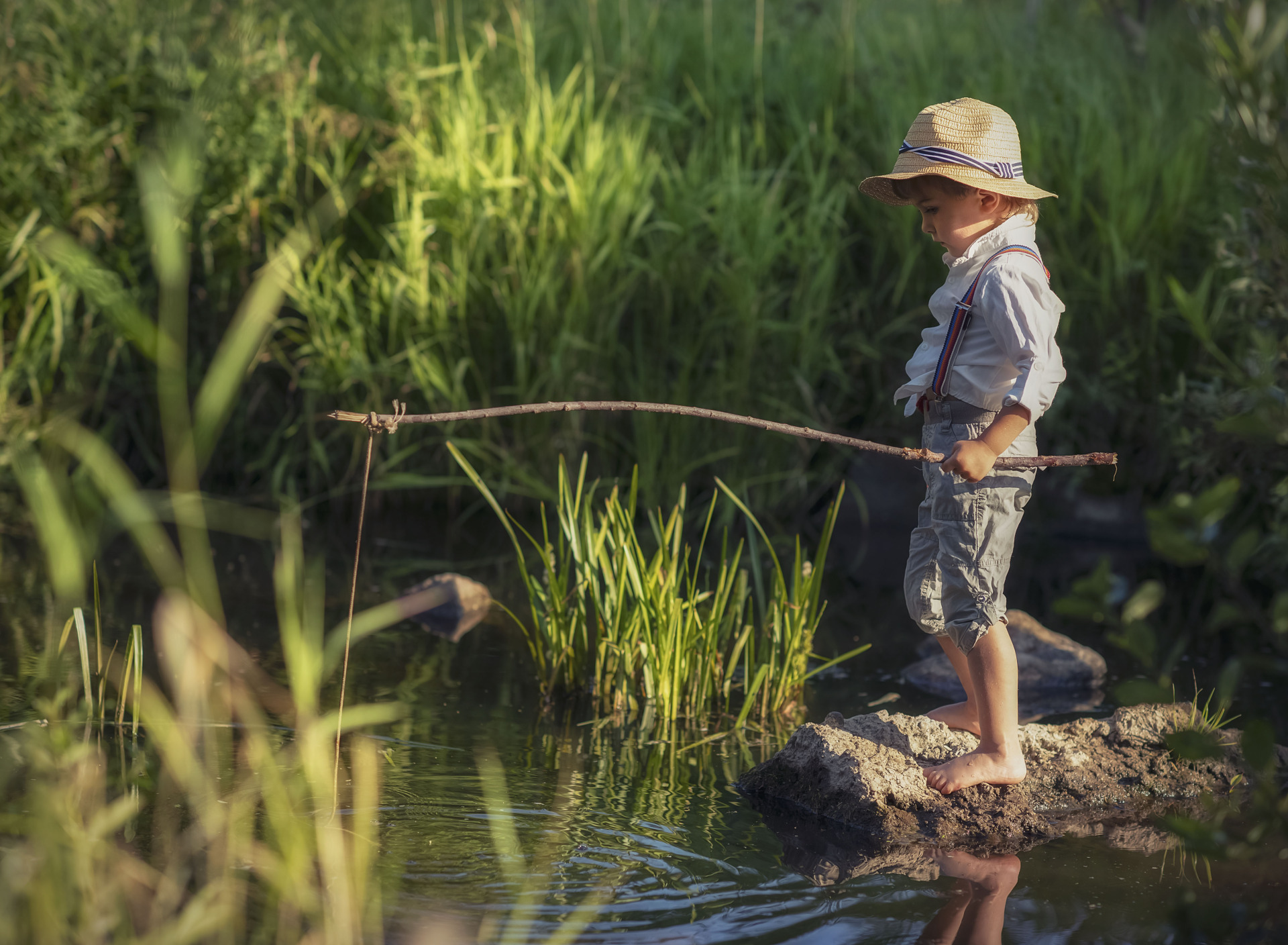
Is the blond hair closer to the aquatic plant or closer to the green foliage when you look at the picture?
the aquatic plant

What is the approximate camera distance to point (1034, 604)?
5125mm

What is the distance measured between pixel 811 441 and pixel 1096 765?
119 inches

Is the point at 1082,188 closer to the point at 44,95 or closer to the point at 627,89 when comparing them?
the point at 627,89

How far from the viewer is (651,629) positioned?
11.5 ft

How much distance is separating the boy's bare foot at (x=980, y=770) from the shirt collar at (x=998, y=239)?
3.57 feet

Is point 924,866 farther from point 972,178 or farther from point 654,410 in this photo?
point 972,178

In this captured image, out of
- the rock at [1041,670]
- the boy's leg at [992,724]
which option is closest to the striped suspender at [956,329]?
the boy's leg at [992,724]

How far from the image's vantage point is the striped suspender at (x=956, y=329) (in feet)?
9.34

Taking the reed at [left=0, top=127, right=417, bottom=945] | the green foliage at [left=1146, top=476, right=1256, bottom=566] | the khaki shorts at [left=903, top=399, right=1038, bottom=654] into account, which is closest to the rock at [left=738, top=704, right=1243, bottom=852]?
the khaki shorts at [left=903, top=399, right=1038, bottom=654]

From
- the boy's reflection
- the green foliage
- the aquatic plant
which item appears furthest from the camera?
→ the aquatic plant

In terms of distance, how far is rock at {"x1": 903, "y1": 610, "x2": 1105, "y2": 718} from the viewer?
13.1 ft

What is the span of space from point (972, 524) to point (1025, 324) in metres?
0.46

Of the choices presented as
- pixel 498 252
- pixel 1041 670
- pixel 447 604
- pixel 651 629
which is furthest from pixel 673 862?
pixel 498 252

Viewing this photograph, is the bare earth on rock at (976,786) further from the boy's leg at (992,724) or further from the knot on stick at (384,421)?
the knot on stick at (384,421)
